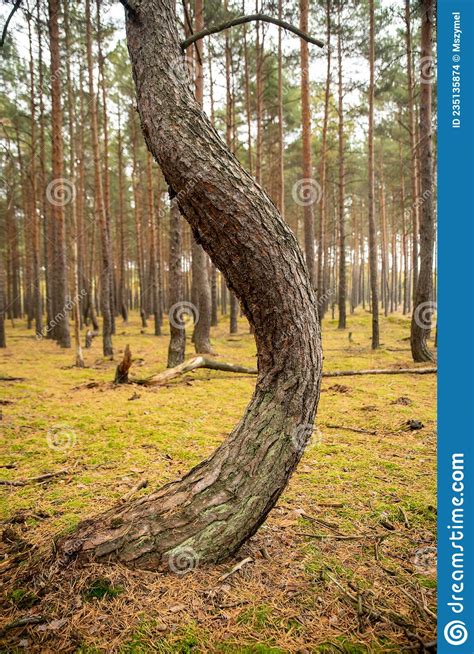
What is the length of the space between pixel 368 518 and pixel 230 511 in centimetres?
125

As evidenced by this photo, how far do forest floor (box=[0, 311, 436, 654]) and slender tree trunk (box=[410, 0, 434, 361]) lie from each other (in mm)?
3700

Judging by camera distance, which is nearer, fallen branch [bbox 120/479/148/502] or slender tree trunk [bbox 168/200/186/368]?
fallen branch [bbox 120/479/148/502]

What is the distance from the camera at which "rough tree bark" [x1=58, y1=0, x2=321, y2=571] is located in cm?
208

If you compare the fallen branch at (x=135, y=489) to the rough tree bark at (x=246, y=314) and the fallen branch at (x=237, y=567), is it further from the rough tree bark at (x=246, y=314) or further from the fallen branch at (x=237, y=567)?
the fallen branch at (x=237, y=567)

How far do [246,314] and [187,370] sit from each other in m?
6.33

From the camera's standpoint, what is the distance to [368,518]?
288cm

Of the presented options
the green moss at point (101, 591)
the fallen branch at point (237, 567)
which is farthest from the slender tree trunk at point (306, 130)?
the green moss at point (101, 591)

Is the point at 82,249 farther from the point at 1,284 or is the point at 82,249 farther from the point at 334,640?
the point at 334,640

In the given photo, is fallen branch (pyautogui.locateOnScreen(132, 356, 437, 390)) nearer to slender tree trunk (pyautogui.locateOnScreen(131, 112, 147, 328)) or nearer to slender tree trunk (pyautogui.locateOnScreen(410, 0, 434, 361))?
slender tree trunk (pyautogui.locateOnScreen(410, 0, 434, 361))

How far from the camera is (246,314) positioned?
88.6 inches

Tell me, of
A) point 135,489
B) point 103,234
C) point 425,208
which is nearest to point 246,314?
point 135,489

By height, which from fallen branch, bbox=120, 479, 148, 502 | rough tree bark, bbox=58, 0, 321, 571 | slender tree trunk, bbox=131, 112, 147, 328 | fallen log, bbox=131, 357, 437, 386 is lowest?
fallen branch, bbox=120, 479, 148, 502

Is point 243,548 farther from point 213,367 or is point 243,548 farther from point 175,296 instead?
point 175,296

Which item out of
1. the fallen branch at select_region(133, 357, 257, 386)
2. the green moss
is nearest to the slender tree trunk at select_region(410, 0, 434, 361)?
the fallen branch at select_region(133, 357, 257, 386)
